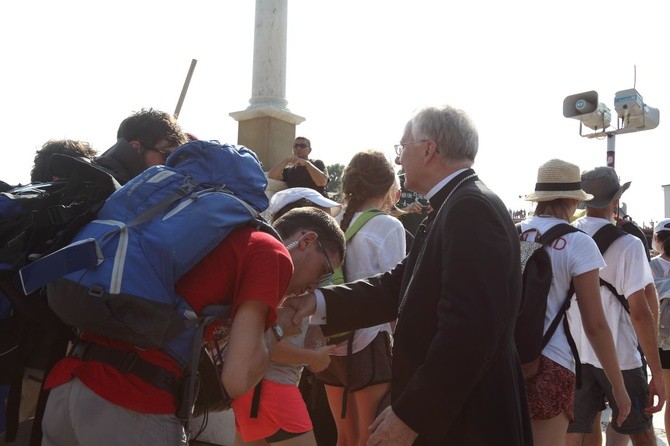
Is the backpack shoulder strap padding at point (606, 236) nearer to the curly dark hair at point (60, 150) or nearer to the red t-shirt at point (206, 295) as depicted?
the red t-shirt at point (206, 295)

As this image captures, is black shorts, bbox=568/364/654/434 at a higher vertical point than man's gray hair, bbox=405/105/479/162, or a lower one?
lower

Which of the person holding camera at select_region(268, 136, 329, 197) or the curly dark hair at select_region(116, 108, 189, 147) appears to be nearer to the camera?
the curly dark hair at select_region(116, 108, 189, 147)

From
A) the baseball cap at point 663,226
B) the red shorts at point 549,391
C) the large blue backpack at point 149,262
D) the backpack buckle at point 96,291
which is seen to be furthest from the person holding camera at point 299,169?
the backpack buckle at point 96,291

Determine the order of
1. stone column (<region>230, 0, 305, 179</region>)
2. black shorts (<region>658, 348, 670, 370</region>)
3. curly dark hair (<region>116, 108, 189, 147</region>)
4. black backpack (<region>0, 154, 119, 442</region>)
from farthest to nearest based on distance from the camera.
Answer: stone column (<region>230, 0, 305, 179</region>) → black shorts (<region>658, 348, 670, 370</region>) → curly dark hair (<region>116, 108, 189, 147</region>) → black backpack (<region>0, 154, 119, 442</region>)

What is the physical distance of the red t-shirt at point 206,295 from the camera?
173cm

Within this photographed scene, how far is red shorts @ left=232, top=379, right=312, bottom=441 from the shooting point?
9.54ft

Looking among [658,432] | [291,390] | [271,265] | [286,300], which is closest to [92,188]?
[271,265]

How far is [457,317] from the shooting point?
1969 millimetres

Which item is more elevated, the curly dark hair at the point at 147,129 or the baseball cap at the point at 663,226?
the curly dark hair at the point at 147,129

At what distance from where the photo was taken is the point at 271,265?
1802 millimetres

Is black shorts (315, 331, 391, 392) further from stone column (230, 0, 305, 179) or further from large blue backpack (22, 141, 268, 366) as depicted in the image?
stone column (230, 0, 305, 179)

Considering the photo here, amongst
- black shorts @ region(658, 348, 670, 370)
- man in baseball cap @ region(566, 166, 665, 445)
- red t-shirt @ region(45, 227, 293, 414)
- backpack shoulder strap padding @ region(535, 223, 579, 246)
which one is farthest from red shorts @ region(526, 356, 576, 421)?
black shorts @ region(658, 348, 670, 370)

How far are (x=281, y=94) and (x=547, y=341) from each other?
4028 mm

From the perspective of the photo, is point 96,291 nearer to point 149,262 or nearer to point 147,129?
point 149,262
